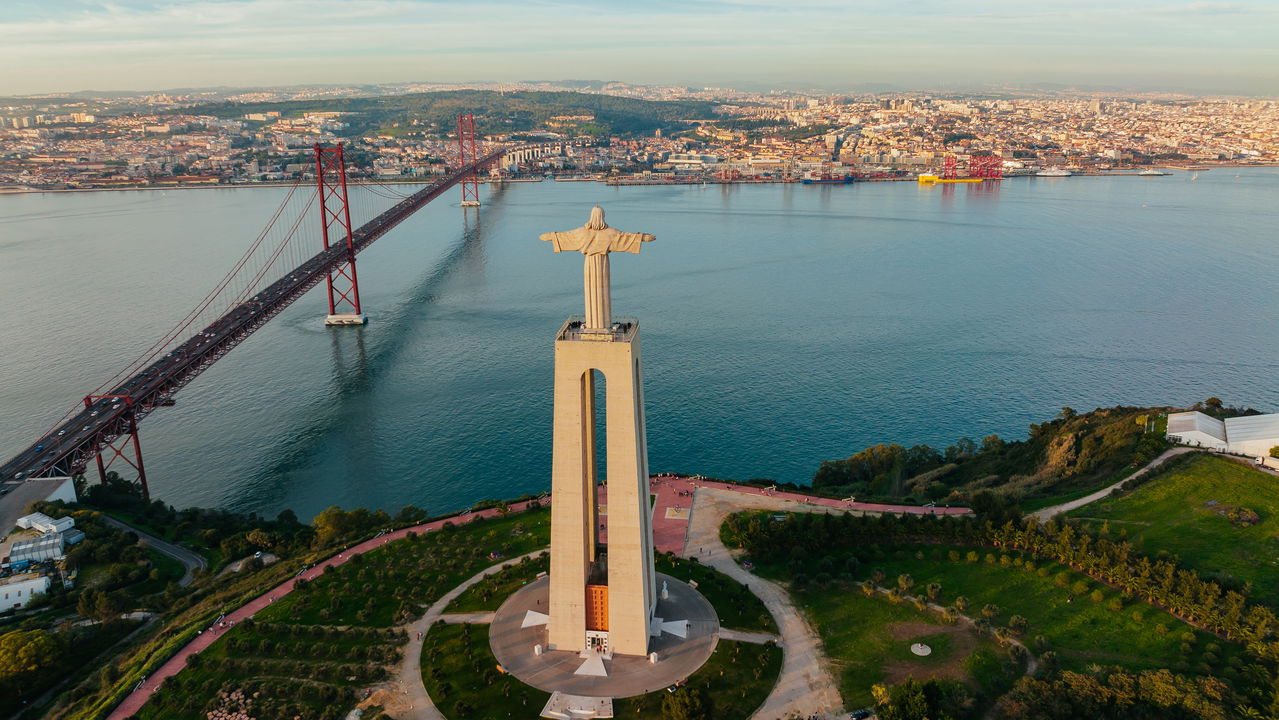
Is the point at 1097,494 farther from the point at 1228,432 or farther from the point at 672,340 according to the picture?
the point at 672,340

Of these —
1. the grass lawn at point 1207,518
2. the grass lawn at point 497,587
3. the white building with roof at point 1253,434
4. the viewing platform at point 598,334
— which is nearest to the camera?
the viewing platform at point 598,334

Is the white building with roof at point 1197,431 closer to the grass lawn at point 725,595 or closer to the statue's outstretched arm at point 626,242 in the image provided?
the grass lawn at point 725,595

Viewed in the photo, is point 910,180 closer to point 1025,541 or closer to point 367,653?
point 1025,541

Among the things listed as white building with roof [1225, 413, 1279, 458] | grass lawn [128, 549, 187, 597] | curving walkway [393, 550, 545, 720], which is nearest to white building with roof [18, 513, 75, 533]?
grass lawn [128, 549, 187, 597]

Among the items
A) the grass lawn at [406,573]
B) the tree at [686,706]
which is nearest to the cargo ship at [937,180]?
the grass lawn at [406,573]

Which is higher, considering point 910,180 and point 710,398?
point 910,180

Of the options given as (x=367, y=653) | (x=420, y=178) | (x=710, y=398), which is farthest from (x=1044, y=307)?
(x=420, y=178)

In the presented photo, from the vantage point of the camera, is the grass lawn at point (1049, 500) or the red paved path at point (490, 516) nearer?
the red paved path at point (490, 516)

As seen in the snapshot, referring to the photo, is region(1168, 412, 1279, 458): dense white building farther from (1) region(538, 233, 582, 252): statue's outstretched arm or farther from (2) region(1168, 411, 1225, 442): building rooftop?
(1) region(538, 233, 582, 252): statue's outstretched arm
